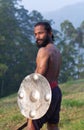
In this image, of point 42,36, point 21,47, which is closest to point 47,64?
point 42,36

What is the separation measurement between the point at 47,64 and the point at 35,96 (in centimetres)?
36

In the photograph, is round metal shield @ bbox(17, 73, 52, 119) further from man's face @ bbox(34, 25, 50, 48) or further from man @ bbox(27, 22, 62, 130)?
man's face @ bbox(34, 25, 50, 48)

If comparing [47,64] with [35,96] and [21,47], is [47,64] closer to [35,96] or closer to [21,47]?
[35,96]

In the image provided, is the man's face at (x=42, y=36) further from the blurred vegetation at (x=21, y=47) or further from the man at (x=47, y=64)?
the blurred vegetation at (x=21, y=47)

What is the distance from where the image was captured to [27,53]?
3619cm

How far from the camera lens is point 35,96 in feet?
13.9

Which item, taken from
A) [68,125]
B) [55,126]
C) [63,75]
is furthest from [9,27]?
[55,126]

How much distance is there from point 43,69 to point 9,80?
31613 millimetres

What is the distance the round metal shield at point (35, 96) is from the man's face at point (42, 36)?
0.35 metres

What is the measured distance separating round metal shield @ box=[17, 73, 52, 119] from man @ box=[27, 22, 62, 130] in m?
0.08

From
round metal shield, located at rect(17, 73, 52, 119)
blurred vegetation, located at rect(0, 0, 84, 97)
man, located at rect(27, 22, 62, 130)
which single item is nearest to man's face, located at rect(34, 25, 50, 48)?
man, located at rect(27, 22, 62, 130)

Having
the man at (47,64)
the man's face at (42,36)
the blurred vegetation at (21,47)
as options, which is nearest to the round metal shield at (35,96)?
the man at (47,64)

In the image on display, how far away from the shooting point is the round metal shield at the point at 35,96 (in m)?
4.18

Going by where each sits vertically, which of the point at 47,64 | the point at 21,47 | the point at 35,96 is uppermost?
the point at 47,64
